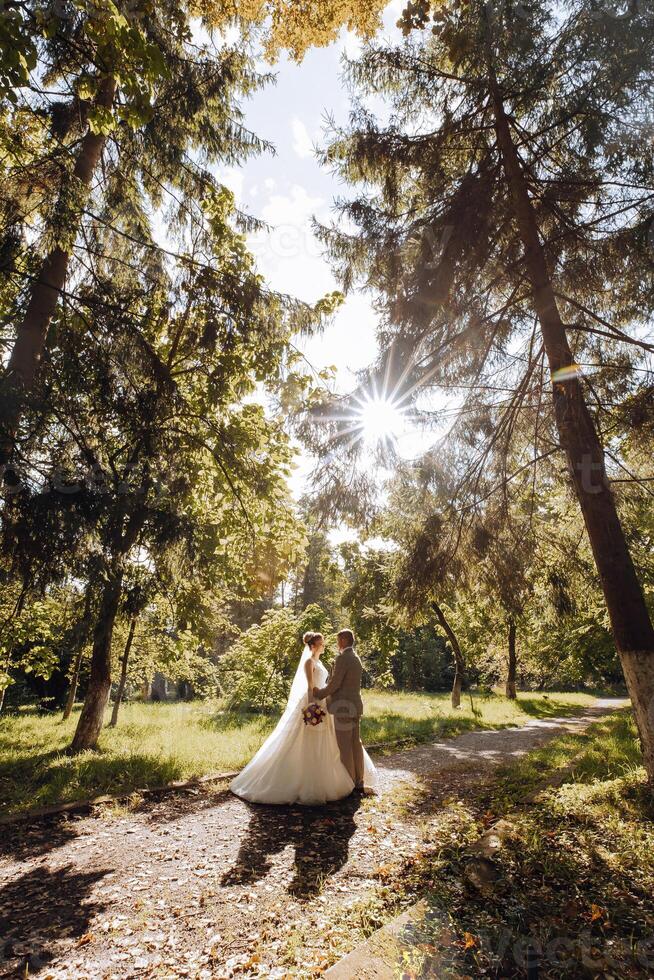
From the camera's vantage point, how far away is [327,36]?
7668 mm

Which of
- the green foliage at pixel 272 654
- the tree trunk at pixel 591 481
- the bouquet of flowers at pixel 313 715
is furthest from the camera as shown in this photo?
the green foliage at pixel 272 654

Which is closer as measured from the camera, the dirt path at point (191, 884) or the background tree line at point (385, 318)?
the dirt path at point (191, 884)

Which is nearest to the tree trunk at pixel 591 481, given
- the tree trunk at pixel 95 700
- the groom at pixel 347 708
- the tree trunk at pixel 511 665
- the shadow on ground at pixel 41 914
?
the groom at pixel 347 708

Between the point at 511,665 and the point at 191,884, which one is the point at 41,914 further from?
the point at 511,665

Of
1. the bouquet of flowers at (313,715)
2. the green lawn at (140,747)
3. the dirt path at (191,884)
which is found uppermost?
the bouquet of flowers at (313,715)

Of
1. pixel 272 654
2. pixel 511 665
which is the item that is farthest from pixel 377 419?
pixel 511 665

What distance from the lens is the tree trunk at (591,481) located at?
18.1 feet

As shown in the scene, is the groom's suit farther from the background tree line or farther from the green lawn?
the green lawn

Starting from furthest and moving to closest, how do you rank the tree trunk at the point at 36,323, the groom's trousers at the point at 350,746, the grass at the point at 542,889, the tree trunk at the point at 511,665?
the tree trunk at the point at 511,665
the groom's trousers at the point at 350,746
the tree trunk at the point at 36,323
the grass at the point at 542,889

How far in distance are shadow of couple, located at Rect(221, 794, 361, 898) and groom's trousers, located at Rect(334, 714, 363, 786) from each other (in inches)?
13.3

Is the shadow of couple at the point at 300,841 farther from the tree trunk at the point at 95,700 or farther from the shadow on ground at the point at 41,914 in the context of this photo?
the tree trunk at the point at 95,700

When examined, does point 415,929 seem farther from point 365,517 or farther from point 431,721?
point 431,721

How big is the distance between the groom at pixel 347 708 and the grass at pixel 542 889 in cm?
105

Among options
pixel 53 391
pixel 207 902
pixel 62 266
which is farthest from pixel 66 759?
pixel 62 266
